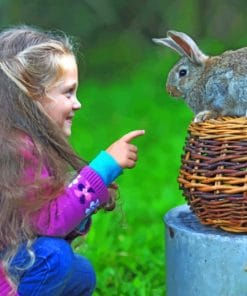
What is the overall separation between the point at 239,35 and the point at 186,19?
0.83m

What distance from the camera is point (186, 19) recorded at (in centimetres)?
1064

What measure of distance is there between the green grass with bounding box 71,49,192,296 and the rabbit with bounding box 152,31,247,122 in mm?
625

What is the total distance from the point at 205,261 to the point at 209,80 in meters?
0.72

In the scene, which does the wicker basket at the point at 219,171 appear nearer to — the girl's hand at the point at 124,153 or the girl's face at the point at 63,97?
the girl's hand at the point at 124,153

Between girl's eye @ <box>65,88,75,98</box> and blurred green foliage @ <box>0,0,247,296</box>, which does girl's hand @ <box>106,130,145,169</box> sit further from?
blurred green foliage @ <box>0,0,247,296</box>

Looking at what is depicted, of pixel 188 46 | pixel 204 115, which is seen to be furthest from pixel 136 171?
pixel 204 115

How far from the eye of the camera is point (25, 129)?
142 inches

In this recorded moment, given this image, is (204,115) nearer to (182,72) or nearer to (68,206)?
(182,72)

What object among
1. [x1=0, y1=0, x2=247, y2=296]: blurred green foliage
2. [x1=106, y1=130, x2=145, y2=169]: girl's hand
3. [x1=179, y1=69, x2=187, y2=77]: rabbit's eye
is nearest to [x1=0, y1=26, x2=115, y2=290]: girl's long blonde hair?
[x1=106, y1=130, x2=145, y2=169]: girl's hand

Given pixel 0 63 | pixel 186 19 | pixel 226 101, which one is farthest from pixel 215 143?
pixel 186 19

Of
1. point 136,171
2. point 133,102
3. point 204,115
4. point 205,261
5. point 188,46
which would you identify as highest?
point 188,46

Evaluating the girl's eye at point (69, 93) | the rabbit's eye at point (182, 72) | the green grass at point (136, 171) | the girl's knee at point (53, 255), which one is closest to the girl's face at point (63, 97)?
A: the girl's eye at point (69, 93)

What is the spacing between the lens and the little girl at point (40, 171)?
354 cm

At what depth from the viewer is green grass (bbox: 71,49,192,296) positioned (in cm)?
489
